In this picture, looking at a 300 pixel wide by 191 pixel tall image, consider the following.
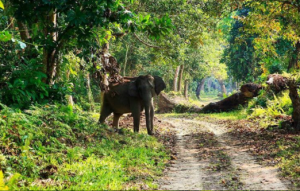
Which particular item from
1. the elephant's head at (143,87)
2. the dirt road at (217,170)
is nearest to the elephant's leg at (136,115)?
the elephant's head at (143,87)

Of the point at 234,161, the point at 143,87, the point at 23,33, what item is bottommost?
the point at 234,161

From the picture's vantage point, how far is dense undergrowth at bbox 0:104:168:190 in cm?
621

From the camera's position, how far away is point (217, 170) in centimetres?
787

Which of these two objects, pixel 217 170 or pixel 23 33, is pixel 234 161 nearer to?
pixel 217 170

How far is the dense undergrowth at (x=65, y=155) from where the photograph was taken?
621cm

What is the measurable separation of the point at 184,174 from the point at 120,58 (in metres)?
26.7

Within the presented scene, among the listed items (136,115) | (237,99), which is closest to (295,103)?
(136,115)

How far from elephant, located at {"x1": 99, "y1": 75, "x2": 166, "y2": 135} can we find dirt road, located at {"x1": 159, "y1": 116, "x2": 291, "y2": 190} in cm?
221

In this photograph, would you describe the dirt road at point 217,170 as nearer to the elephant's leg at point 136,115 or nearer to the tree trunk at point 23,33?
the elephant's leg at point 136,115

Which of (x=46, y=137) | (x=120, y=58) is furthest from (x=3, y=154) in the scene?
(x=120, y=58)

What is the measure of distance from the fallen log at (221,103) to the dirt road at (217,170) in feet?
41.2

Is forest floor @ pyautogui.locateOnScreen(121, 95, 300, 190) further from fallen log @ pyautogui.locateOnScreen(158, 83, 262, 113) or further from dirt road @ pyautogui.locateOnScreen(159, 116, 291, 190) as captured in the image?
fallen log @ pyautogui.locateOnScreen(158, 83, 262, 113)

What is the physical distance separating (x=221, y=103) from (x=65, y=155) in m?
20.5

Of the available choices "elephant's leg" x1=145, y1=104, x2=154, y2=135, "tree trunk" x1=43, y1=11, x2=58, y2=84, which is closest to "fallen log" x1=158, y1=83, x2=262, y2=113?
"elephant's leg" x1=145, y1=104, x2=154, y2=135
